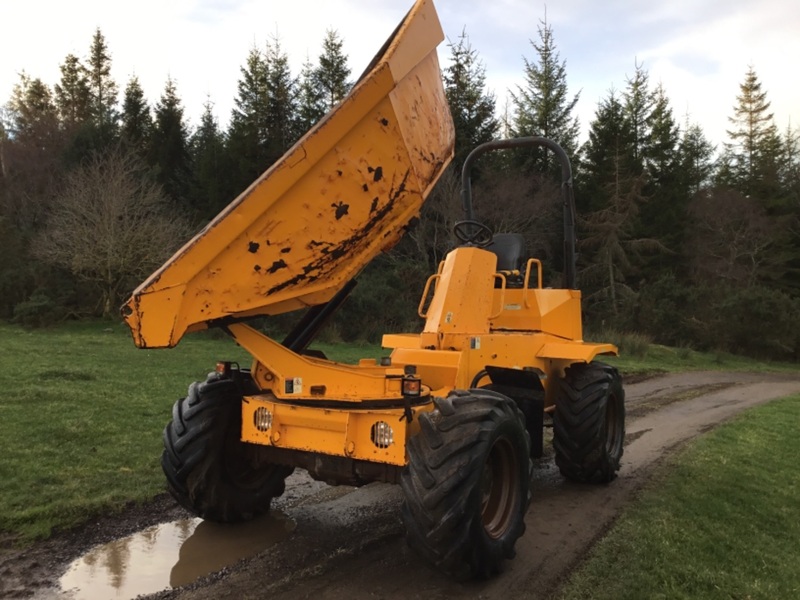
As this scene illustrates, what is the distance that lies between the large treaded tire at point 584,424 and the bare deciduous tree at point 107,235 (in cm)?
2283

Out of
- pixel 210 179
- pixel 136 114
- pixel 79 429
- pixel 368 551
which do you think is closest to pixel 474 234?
pixel 368 551

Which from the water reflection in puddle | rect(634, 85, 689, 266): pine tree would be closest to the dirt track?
the water reflection in puddle

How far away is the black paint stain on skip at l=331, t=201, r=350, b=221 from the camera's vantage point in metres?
3.91

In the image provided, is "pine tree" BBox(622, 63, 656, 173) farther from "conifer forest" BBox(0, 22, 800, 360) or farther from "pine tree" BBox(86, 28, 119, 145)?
"pine tree" BBox(86, 28, 119, 145)

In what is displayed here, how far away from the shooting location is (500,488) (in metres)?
4.40

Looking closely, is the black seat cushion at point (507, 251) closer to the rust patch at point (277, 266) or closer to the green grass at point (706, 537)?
the green grass at point (706, 537)

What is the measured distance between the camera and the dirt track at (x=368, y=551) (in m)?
3.94

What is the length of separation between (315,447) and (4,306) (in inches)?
1101

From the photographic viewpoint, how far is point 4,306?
88.5ft

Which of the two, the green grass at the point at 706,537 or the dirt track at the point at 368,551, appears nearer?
the dirt track at the point at 368,551

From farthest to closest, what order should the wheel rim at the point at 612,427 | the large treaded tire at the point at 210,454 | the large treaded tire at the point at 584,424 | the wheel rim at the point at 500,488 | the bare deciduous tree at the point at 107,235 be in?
1. the bare deciduous tree at the point at 107,235
2. the wheel rim at the point at 612,427
3. the large treaded tire at the point at 584,424
4. the large treaded tire at the point at 210,454
5. the wheel rim at the point at 500,488

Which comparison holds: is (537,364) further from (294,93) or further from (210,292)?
(294,93)

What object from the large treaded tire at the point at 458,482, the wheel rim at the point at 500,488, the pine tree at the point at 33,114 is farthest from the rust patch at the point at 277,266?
the pine tree at the point at 33,114

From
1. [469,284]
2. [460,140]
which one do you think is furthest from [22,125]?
[469,284]
